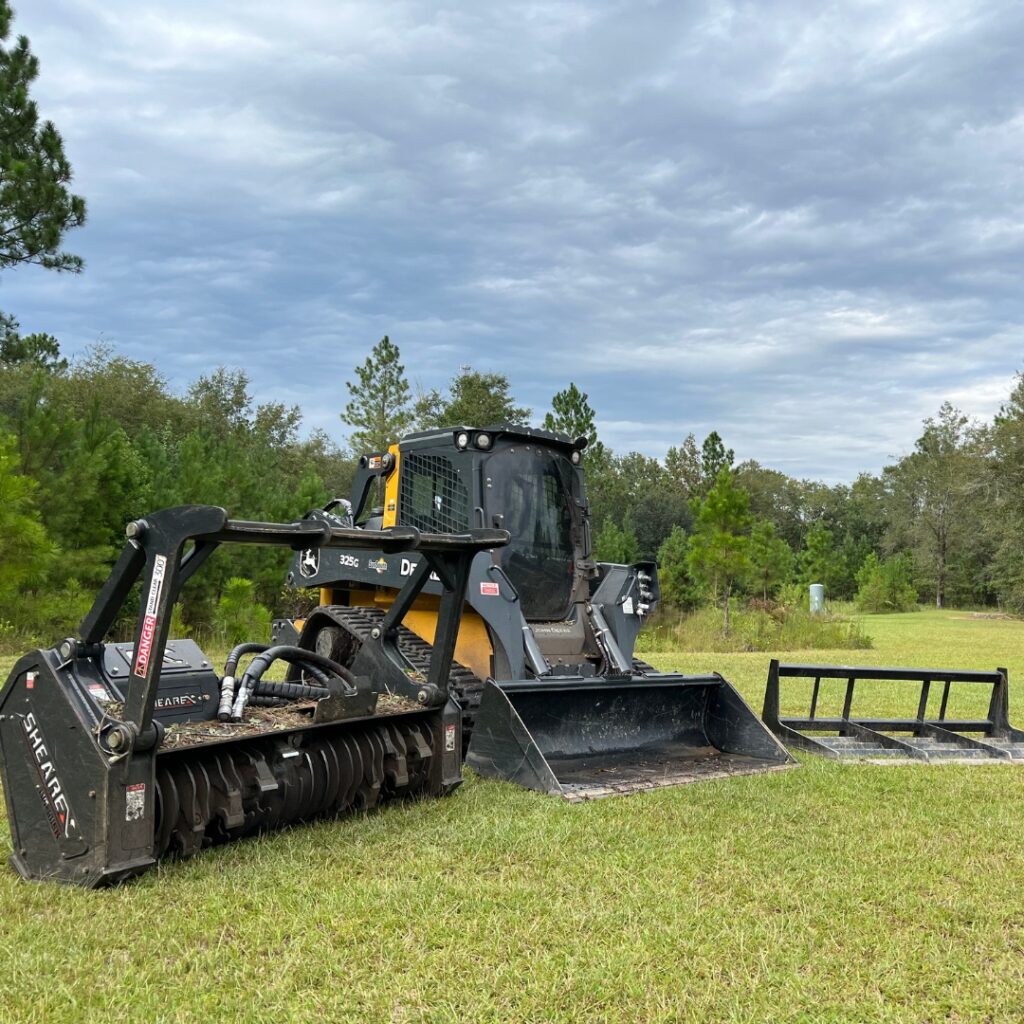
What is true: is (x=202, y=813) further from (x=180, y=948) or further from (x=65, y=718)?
(x=180, y=948)

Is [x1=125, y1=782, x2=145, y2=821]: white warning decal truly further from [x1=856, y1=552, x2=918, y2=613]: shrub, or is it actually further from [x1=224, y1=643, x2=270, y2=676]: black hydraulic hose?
[x1=856, y1=552, x2=918, y2=613]: shrub

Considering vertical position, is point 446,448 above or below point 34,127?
below

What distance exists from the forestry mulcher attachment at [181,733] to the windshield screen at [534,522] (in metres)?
1.67

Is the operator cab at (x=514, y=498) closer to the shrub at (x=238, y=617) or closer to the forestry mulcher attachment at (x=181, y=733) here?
the forestry mulcher attachment at (x=181, y=733)

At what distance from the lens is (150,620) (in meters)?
3.99

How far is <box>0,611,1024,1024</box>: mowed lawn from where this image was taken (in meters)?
3.05

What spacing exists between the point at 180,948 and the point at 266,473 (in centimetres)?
1793

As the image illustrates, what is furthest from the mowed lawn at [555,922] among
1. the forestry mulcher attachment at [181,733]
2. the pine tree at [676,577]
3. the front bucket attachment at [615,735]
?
the pine tree at [676,577]

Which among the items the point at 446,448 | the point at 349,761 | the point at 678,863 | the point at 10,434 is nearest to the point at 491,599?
the point at 446,448

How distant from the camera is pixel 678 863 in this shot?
4.35 meters

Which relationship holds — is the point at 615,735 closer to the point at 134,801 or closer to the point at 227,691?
the point at 227,691

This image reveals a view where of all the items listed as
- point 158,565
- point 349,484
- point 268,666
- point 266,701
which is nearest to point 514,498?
point 268,666

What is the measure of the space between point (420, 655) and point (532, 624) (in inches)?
39.9

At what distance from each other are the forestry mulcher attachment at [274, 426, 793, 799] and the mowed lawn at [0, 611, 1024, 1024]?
0.78 m
